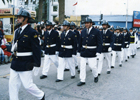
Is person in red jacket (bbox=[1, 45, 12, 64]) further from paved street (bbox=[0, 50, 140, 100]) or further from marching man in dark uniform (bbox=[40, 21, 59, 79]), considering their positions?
marching man in dark uniform (bbox=[40, 21, 59, 79])

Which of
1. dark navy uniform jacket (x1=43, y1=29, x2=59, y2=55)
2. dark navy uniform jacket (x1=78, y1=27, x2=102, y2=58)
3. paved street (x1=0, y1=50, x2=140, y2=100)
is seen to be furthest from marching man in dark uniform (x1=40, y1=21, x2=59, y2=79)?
dark navy uniform jacket (x1=78, y1=27, x2=102, y2=58)

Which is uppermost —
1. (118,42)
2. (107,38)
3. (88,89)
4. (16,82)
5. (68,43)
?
(107,38)

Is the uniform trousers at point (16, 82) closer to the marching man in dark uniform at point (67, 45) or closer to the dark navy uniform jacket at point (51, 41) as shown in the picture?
the marching man in dark uniform at point (67, 45)

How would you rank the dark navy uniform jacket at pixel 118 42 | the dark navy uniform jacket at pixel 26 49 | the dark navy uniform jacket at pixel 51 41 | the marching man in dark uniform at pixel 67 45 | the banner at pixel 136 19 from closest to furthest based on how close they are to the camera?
the dark navy uniform jacket at pixel 26 49 → the marching man in dark uniform at pixel 67 45 → the dark navy uniform jacket at pixel 51 41 → the dark navy uniform jacket at pixel 118 42 → the banner at pixel 136 19

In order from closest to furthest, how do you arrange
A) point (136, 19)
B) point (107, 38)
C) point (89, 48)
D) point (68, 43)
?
point (89, 48) < point (68, 43) < point (107, 38) < point (136, 19)

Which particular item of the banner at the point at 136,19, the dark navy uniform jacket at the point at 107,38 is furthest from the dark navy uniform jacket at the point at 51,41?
the banner at the point at 136,19

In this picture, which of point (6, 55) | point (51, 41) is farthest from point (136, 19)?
point (51, 41)

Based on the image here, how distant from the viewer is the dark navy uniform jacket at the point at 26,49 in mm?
3807

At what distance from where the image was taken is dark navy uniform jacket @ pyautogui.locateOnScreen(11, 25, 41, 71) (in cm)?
381

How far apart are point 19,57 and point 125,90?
350 cm

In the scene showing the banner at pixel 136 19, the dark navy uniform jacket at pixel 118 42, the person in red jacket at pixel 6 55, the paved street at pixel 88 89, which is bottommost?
the paved street at pixel 88 89

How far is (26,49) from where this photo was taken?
387cm

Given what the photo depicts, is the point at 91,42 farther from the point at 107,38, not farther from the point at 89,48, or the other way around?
the point at 107,38

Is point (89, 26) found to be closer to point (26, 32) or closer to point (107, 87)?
point (107, 87)
